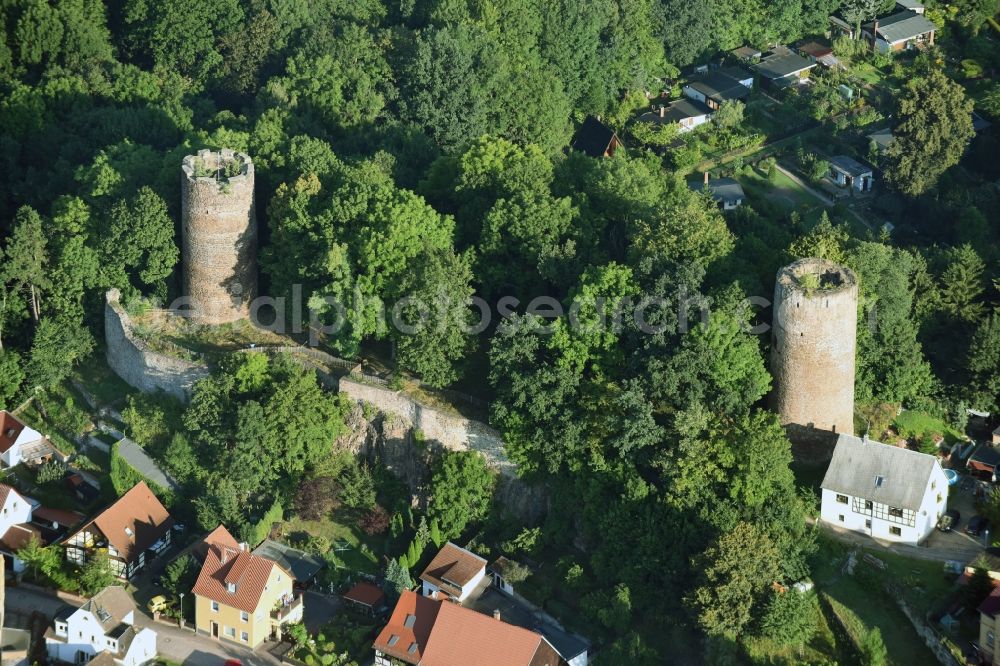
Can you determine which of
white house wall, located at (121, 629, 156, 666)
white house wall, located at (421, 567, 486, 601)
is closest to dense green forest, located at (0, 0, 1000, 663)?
white house wall, located at (421, 567, 486, 601)

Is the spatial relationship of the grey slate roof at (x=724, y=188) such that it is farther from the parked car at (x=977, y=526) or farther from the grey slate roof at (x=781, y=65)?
the parked car at (x=977, y=526)

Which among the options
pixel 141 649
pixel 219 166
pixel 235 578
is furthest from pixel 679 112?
pixel 141 649

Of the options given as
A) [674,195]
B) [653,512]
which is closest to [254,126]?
[674,195]

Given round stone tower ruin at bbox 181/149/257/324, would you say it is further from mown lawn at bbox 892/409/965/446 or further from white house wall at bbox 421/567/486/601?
mown lawn at bbox 892/409/965/446

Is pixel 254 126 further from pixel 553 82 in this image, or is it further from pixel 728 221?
pixel 728 221

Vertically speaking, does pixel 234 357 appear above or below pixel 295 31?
below
